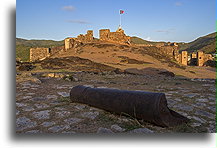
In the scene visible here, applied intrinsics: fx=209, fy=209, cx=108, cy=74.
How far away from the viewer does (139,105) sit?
2.92m

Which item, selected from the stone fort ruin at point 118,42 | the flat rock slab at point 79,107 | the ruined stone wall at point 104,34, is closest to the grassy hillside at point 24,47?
the stone fort ruin at point 118,42

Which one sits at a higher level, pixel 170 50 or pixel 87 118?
pixel 170 50

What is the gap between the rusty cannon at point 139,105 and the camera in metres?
2.75

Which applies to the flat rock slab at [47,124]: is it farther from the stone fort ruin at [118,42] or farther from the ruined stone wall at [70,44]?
the stone fort ruin at [118,42]

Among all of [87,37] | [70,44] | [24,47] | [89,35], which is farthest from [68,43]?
[24,47]

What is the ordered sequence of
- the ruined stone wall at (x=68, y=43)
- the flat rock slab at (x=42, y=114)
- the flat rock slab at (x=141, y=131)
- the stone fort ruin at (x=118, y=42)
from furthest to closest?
1. the stone fort ruin at (x=118, y=42)
2. the ruined stone wall at (x=68, y=43)
3. the flat rock slab at (x=42, y=114)
4. the flat rock slab at (x=141, y=131)

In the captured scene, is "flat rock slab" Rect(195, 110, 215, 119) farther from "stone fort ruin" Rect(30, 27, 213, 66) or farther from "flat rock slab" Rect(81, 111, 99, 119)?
"stone fort ruin" Rect(30, 27, 213, 66)

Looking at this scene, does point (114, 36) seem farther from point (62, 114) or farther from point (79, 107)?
point (62, 114)

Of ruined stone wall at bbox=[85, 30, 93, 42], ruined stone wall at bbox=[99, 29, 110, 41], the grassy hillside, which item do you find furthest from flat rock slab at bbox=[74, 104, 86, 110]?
the grassy hillside

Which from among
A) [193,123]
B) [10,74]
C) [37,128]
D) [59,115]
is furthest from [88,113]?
[193,123]

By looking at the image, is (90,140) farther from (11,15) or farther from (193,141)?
(11,15)

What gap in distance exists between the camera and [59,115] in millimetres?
3424

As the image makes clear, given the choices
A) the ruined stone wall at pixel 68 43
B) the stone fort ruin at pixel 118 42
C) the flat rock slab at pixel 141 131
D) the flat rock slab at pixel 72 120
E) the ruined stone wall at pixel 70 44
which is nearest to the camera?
the flat rock slab at pixel 141 131

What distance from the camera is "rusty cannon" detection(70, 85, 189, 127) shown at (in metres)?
2.75
